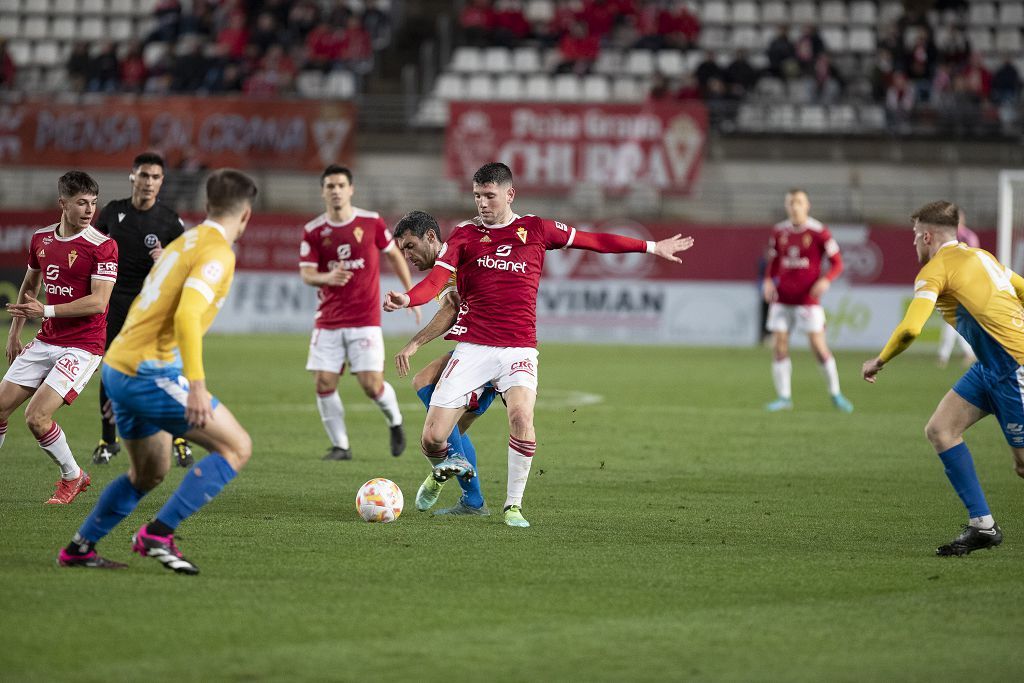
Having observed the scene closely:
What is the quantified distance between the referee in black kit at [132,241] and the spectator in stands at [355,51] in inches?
789

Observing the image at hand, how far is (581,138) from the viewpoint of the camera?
1105 inches

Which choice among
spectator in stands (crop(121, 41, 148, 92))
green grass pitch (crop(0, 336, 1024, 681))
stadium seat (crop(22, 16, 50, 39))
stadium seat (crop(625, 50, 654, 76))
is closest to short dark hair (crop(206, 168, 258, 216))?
green grass pitch (crop(0, 336, 1024, 681))

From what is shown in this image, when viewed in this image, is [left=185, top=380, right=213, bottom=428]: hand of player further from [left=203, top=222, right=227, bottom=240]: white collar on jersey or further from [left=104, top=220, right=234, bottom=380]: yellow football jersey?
[left=203, top=222, right=227, bottom=240]: white collar on jersey

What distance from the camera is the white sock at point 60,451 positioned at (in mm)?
8992

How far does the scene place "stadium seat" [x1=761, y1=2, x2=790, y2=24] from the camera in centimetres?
3175

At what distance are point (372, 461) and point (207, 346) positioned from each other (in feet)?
42.1

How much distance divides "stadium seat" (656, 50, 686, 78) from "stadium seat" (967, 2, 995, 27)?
724cm

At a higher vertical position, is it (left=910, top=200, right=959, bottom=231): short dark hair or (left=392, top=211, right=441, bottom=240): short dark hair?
(left=910, top=200, right=959, bottom=231): short dark hair

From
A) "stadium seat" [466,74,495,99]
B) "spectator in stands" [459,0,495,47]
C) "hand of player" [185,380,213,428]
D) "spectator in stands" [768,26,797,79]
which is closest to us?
"hand of player" [185,380,213,428]

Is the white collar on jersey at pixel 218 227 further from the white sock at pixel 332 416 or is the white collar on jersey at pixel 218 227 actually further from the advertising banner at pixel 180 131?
the advertising banner at pixel 180 131

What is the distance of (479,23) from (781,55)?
7173mm

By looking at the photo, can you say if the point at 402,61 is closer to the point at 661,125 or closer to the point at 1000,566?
the point at 661,125

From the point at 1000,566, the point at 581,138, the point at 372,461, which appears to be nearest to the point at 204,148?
the point at 581,138

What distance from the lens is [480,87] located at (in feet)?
100.0
